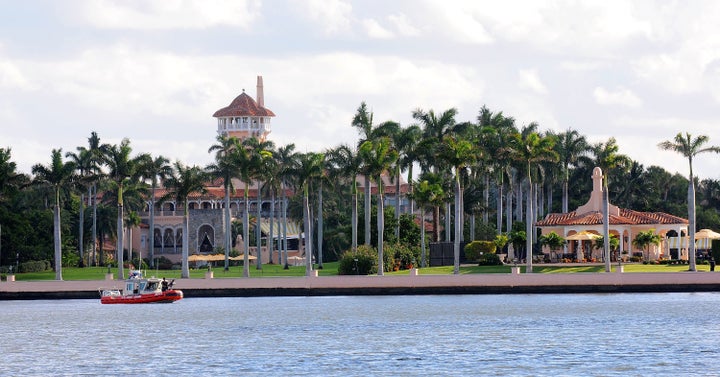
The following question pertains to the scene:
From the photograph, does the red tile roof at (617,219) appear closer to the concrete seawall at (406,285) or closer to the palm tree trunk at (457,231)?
the palm tree trunk at (457,231)

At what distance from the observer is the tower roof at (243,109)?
182250mm

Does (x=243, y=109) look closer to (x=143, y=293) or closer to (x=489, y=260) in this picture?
(x=489, y=260)

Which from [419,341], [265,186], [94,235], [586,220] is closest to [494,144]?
[586,220]

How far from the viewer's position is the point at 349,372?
4781 cm

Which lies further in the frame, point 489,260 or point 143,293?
point 489,260

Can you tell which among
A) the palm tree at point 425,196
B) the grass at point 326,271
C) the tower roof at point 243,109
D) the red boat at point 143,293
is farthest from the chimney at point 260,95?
the red boat at point 143,293

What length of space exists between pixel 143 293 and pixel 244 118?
314ft

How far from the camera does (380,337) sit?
60.6 metres

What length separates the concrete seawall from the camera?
8812cm

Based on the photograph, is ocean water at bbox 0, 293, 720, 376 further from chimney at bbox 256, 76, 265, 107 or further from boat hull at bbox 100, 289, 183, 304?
chimney at bbox 256, 76, 265, 107

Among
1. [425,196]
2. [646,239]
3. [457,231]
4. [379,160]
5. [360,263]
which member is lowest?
[360,263]

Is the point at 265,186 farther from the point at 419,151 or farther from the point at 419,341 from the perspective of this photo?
the point at 419,341

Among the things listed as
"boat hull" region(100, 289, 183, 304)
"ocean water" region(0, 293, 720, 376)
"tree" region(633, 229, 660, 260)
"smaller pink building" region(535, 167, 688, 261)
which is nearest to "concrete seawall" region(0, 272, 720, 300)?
"ocean water" region(0, 293, 720, 376)

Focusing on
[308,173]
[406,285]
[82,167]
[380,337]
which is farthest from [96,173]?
[380,337]
